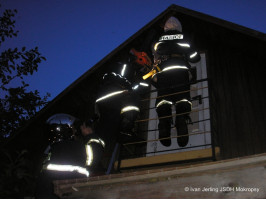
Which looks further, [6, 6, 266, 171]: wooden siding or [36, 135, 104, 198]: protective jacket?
[6, 6, 266, 171]: wooden siding

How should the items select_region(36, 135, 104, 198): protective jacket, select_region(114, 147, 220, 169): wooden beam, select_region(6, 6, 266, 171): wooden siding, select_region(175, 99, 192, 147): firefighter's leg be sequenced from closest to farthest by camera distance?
select_region(36, 135, 104, 198): protective jacket < select_region(175, 99, 192, 147): firefighter's leg < select_region(114, 147, 220, 169): wooden beam < select_region(6, 6, 266, 171): wooden siding

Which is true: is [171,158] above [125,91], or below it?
below

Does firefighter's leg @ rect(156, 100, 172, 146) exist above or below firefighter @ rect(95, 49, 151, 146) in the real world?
below

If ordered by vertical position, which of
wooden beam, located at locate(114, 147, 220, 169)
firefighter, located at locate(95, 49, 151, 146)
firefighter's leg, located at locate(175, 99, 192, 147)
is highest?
firefighter, located at locate(95, 49, 151, 146)

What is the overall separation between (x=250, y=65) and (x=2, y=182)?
5.21 meters

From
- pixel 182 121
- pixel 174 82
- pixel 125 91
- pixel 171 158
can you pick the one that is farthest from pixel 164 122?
pixel 125 91

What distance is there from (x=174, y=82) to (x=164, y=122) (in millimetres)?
743

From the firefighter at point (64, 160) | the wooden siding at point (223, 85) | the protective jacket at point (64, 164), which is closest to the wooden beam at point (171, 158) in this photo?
the wooden siding at point (223, 85)

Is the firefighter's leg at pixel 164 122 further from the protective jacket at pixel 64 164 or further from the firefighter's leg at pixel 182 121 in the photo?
the protective jacket at pixel 64 164

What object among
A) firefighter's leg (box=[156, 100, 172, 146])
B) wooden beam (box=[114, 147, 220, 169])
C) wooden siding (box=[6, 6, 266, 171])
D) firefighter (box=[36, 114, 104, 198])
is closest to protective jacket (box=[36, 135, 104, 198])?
firefighter (box=[36, 114, 104, 198])

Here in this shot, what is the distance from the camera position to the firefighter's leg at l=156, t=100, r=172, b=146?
4.36 meters

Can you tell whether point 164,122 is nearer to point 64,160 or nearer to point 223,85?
point 64,160

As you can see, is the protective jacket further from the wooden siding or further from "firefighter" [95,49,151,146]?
the wooden siding

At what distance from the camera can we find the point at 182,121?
14.0 feet
